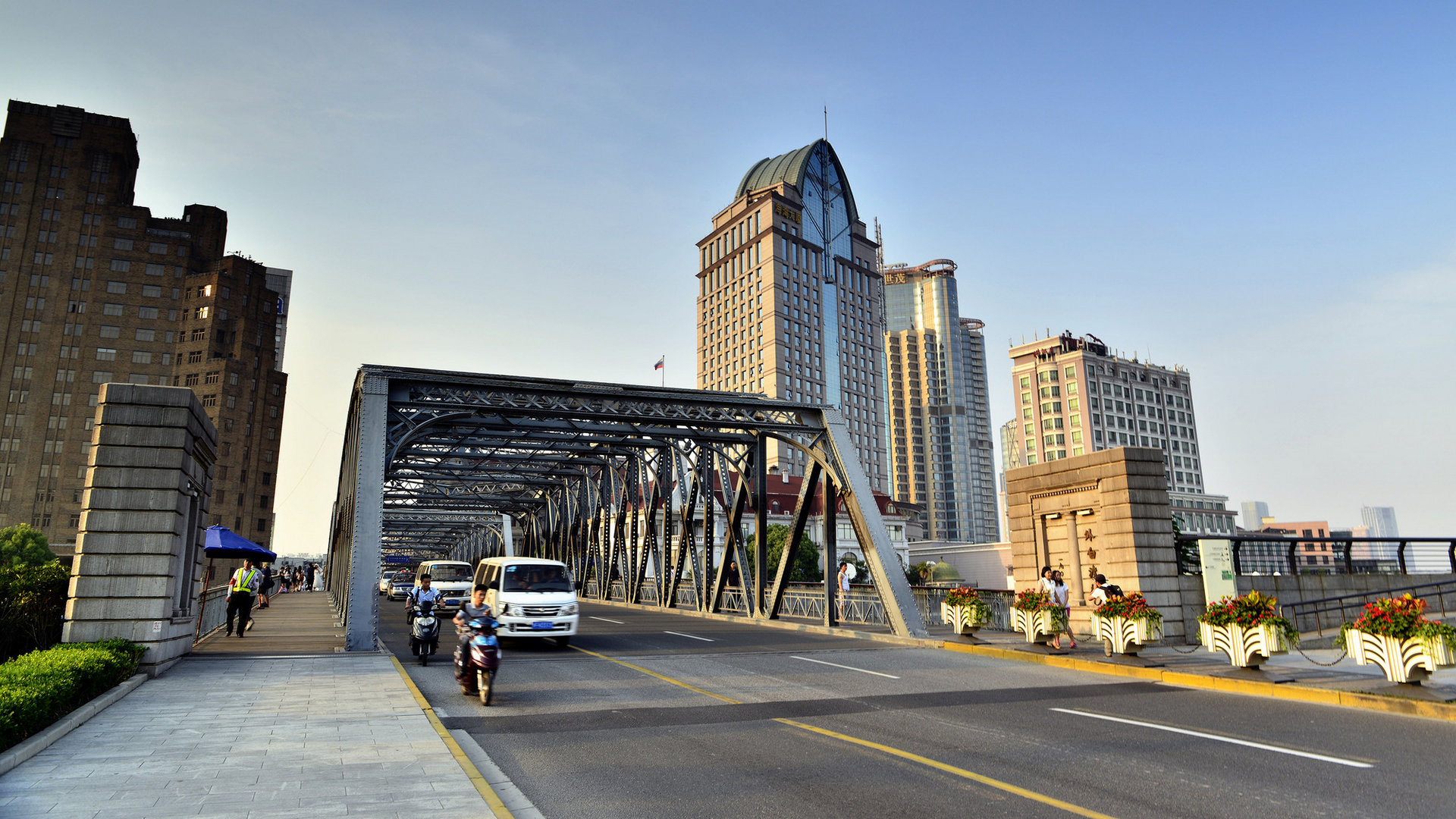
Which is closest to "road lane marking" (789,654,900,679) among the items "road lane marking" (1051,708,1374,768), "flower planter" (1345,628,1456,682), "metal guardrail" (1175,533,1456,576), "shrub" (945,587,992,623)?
"road lane marking" (1051,708,1374,768)

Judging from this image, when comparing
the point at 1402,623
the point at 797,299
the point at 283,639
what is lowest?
the point at 283,639

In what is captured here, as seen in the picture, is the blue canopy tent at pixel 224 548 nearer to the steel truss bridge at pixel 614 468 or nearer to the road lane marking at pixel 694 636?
the steel truss bridge at pixel 614 468

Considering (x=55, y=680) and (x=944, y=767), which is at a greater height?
(x=55, y=680)

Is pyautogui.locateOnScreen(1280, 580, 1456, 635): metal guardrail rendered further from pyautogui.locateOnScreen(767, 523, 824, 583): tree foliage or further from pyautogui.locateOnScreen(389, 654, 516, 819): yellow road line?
pyautogui.locateOnScreen(767, 523, 824, 583): tree foliage

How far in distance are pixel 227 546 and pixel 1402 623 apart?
28.1 metres

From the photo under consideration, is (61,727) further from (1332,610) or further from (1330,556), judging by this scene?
(1330,556)

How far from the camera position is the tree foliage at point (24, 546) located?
70625 mm

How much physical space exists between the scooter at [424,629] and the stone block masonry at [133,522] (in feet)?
13.4

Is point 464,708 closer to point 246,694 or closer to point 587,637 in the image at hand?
point 246,694

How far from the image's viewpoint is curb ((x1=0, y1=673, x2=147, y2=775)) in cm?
738

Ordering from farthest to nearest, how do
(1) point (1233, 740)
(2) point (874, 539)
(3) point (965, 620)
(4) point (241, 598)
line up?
(2) point (874, 539), (4) point (241, 598), (3) point (965, 620), (1) point (1233, 740)

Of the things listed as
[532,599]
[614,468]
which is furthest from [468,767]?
[614,468]

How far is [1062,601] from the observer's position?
1892 centimetres

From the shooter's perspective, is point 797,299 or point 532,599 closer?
point 532,599
